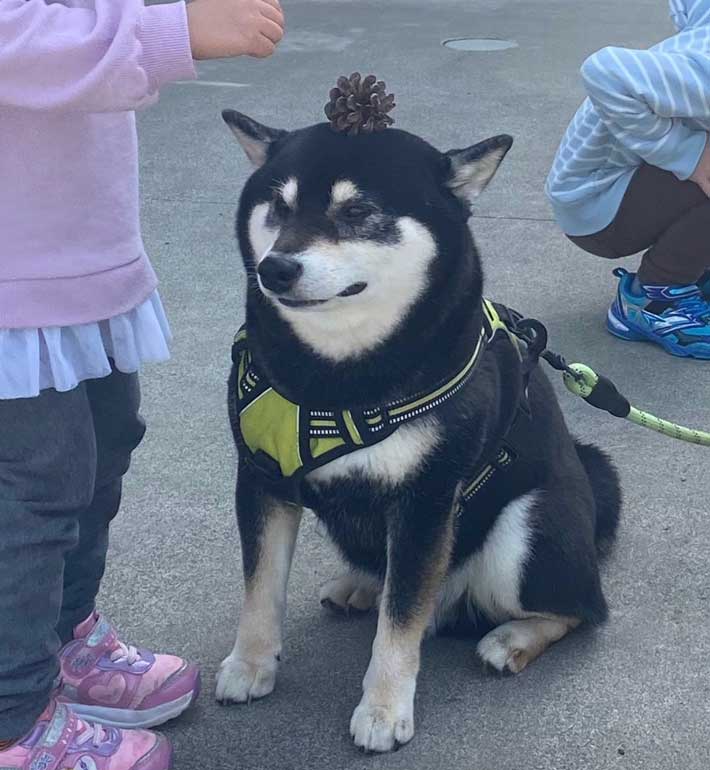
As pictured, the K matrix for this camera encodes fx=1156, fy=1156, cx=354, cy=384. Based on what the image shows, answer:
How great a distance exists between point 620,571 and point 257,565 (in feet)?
2.88

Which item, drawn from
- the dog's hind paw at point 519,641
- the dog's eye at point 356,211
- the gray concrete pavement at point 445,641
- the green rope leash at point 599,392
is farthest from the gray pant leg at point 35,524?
the green rope leash at point 599,392

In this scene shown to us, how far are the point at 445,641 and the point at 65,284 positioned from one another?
1.12m

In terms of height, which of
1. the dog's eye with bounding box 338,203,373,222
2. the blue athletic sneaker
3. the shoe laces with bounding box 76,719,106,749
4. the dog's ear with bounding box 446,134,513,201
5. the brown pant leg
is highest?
the dog's ear with bounding box 446,134,513,201

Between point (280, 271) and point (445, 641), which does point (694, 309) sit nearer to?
point (445, 641)

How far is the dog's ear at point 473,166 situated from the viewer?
6.49ft

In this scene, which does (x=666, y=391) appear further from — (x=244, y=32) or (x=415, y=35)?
(x=415, y=35)

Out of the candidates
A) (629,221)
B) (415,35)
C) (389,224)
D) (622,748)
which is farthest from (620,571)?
(415,35)

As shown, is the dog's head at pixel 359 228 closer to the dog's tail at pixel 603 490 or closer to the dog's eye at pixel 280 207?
the dog's eye at pixel 280 207

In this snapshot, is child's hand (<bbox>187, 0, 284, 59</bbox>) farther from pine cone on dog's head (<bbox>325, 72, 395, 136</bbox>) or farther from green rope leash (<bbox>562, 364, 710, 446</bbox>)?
green rope leash (<bbox>562, 364, 710, 446</bbox>)

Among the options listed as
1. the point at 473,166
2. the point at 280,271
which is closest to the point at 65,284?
the point at 280,271

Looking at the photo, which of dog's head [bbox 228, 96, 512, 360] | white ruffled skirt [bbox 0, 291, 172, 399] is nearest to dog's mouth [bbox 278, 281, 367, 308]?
dog's head [bbox 228, 96, 512, 360]

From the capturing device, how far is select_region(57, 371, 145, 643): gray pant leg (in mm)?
1973

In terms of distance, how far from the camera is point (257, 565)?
2.15 meters

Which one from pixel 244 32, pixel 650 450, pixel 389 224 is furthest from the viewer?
pixel 650 450
